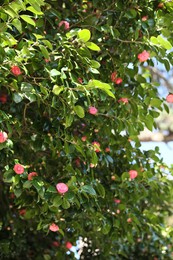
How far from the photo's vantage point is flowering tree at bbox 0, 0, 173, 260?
1.50m

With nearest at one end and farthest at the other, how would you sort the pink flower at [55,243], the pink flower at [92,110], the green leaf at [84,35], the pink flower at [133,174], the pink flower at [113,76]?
the green leaf at [84,35], the pink flower at [92,110], the pink flower at [113,76], the pink flower at [133,174], the pink flower at [55,243]

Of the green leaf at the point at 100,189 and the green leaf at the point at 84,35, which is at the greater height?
the green leaf at the point at 84,35

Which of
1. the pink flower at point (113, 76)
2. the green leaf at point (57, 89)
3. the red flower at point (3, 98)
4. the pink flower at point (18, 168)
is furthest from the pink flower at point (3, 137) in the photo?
the pink flower at point (113, 76)

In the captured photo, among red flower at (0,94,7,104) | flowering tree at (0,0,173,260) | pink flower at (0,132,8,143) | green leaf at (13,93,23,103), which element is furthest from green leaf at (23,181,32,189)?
red flower at (0,94,7,104)

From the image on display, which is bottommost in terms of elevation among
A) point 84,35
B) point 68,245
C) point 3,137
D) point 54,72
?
point 68,245

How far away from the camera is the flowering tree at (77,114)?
1.50 metres

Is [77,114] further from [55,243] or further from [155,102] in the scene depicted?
[55,243]

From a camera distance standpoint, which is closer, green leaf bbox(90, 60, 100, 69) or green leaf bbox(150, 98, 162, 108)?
green leaf bbox(90, 60, 100, 69)


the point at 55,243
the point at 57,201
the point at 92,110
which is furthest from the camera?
the point at 55,243

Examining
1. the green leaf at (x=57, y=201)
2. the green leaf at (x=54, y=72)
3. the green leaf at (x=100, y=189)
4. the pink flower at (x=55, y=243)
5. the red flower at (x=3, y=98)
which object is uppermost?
the green leaf at (x=54, y=72)

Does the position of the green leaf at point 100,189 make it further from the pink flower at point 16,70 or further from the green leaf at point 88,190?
the pink flower at point 16,70

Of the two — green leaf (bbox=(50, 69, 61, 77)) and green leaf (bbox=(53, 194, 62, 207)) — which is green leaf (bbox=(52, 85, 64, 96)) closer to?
green leaf (bbox=(50, 69, 61, 77))

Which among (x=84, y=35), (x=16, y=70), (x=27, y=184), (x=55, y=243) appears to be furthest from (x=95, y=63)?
(x=55, y=243)

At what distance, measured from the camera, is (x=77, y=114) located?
1.52m
